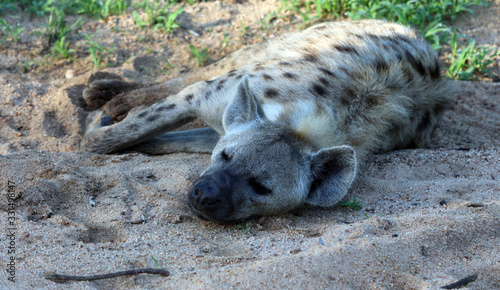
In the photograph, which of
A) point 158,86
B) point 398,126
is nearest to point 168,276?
point 398,126

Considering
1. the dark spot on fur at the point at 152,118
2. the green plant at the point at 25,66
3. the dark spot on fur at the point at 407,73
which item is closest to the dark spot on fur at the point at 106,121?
the dark spot on fur at the point at 152,118

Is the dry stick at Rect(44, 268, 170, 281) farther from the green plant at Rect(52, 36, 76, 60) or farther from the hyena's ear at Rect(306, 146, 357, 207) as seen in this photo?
the green plant at Rect(52, 36, 76, 60)

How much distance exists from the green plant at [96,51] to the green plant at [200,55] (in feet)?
2.36

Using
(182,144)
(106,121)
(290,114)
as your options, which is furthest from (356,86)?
(106,121)

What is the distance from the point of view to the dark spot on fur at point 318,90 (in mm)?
3150

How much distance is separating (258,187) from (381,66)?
1.32 meters

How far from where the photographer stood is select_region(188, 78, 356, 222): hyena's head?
2515mm

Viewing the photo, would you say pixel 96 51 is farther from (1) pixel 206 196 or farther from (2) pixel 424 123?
(2) pixel 424 123

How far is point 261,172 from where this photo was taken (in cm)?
258

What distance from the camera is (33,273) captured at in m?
1.91

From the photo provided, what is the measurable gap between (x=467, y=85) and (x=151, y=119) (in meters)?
2.76

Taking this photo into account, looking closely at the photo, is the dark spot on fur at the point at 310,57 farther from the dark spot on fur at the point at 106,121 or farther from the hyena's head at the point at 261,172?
the dark spot on fur at the point at 106,121

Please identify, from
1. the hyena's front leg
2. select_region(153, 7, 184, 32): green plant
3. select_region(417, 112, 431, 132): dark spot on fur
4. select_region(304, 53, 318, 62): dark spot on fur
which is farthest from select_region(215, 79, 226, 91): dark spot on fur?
select_region(153, 7, 184, 32): green plant

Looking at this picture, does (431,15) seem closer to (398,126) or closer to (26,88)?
(398,126)
